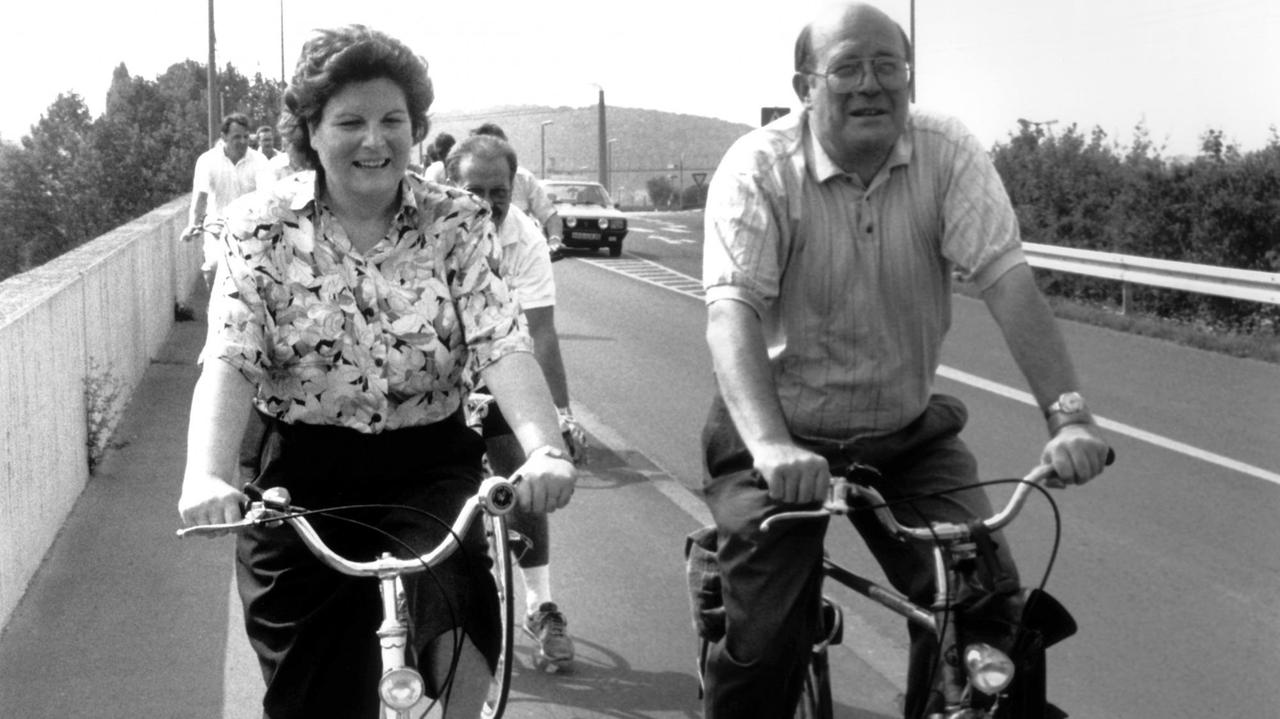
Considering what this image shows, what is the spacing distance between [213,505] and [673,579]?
14.5ft

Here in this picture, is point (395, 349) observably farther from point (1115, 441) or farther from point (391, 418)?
point (1115, 441)

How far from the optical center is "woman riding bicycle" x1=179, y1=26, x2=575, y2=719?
11.3ft

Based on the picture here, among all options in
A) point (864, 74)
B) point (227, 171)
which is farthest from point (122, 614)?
point (227, 171)

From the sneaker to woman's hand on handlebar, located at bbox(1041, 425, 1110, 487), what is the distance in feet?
9.37

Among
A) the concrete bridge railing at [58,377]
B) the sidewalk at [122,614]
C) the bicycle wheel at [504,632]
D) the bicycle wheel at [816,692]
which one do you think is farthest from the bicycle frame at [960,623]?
the concrete bridge railing at [58,377]

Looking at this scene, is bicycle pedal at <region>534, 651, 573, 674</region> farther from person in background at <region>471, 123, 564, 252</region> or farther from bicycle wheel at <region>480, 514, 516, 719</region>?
person in background at <region>471, 123, 564, 252</region>

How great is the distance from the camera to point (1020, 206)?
24578 mm

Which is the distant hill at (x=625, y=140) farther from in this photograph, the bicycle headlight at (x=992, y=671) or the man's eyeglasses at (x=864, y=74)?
the bicycle headlight at (x=992, y=671)

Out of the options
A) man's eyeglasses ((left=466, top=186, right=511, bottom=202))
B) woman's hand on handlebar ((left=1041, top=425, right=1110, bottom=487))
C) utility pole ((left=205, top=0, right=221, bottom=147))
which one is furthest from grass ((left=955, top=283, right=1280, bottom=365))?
utility pole ((left=205, top=0, right=221, bottom=147))

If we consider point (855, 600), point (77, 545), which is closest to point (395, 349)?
point (855, 600)

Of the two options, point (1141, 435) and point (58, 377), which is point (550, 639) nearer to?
point (58, 377)

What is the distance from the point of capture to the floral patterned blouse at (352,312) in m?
3.49

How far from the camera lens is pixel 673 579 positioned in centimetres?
741

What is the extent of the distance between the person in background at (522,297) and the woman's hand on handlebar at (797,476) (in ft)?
6.24
